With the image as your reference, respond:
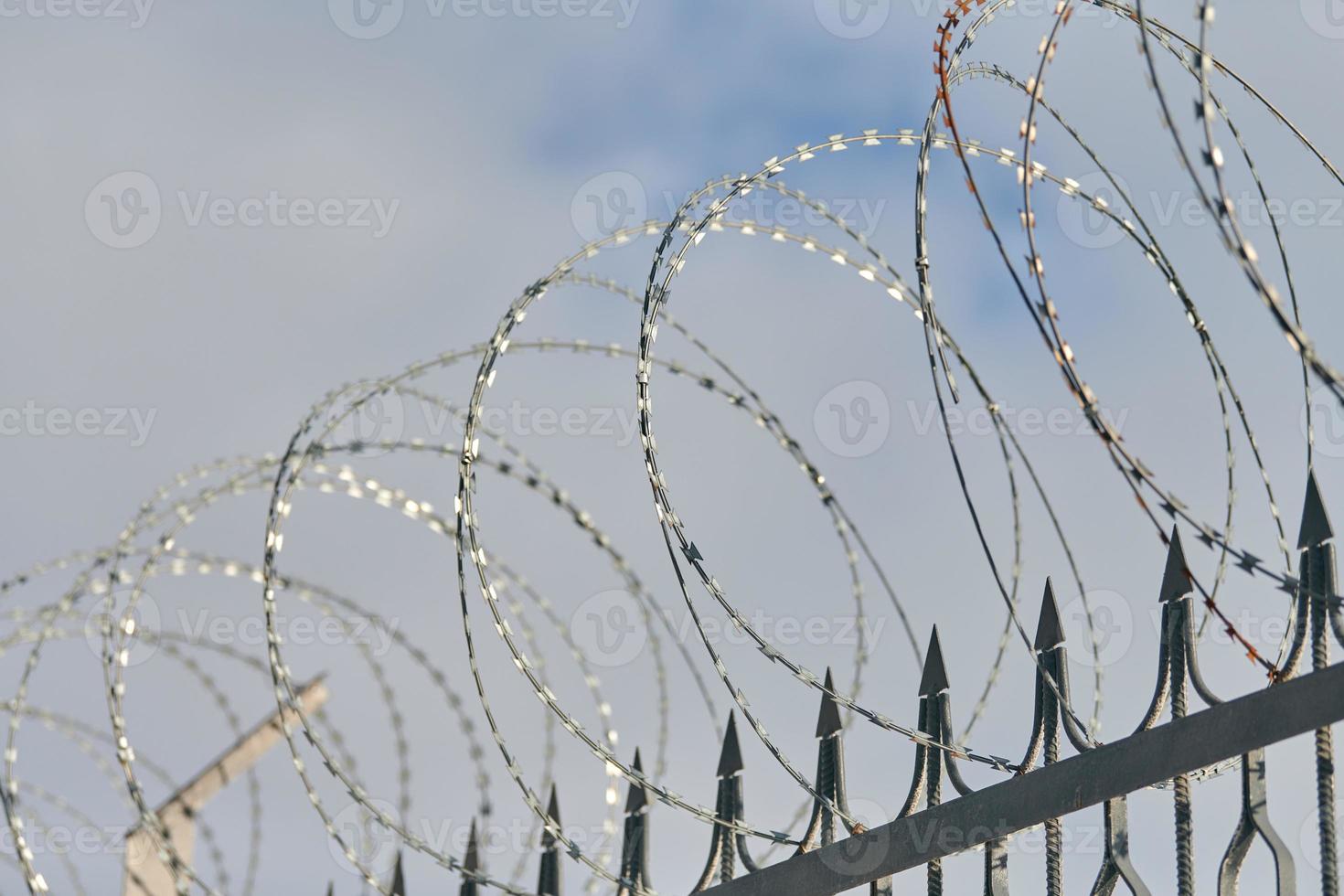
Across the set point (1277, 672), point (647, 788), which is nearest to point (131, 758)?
point (647, 788)

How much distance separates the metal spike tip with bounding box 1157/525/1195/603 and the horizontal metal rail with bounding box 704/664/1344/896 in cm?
69

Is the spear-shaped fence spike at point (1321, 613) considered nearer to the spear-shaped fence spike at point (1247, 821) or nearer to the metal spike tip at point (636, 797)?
the spear-shaped fence spike at point (1247, 821)

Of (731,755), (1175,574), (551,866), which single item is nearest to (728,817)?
(731,755)

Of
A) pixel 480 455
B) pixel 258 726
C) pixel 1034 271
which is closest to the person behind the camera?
pixel 1034 271

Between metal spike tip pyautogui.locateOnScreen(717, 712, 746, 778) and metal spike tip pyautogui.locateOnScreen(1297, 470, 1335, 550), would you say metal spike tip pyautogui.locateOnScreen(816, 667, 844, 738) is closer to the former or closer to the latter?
metal spike tip pyautogui.locateOnScreen(717, 712, 746, 778)

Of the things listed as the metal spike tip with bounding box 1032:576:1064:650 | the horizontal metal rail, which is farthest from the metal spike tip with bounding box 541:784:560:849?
the metal spike tip with bounding box 1032:576:1064:650

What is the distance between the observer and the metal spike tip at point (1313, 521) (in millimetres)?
9875

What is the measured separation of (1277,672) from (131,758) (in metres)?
8.53

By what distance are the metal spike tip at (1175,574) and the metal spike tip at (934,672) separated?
1659 mm

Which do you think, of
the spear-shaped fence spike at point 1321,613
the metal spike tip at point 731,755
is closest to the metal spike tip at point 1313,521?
the spear-shaped fence spike at point 1321,613

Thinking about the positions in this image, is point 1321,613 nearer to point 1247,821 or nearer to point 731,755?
point 1247,821

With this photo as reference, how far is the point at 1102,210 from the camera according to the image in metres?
11.8

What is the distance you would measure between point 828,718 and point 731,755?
0.91 m

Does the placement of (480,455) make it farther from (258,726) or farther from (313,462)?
(258,726)
